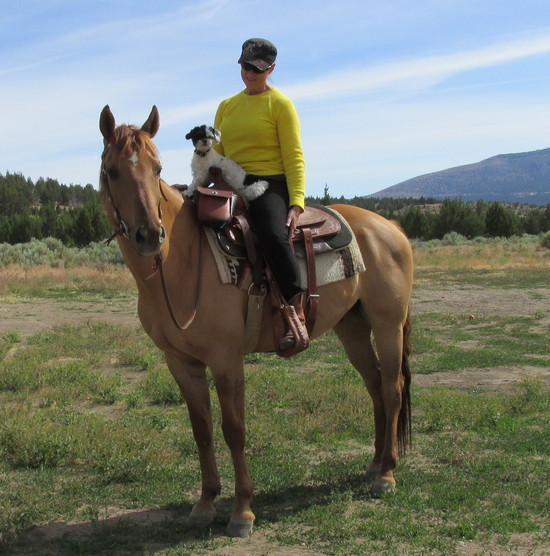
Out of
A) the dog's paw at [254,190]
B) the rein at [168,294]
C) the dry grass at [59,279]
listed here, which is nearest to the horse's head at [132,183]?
the rein at [168,294]

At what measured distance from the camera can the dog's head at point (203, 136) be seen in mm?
4453

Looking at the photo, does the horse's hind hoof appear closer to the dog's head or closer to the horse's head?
the horse's head

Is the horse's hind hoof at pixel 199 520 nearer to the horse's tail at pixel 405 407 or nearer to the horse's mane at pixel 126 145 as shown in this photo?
the horse's tail at pixel 405 407

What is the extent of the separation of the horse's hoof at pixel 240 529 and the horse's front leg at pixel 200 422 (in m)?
0.23

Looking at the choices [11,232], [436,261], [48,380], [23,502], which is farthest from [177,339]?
[11,232]

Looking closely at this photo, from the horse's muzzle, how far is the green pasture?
6.32 feet

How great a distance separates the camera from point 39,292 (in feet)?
69.6

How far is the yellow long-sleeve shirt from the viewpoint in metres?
4.73

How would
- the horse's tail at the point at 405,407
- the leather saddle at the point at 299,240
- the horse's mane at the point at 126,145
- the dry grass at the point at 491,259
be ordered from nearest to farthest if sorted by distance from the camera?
the horse's mane at the point at 126,145 → the leather saddle at the point at 299,240 → the horse's tail at the point at 405,407 → the dry grass at the point at 491,259

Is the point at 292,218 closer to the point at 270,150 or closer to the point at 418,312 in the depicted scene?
the point at 270,150

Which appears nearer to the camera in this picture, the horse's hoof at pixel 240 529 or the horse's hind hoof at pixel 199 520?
the horse's hoof at pixel 240 529

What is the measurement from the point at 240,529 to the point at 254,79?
10.4 ft

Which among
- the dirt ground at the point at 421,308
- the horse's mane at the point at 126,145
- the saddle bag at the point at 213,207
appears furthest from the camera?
the dirt ground at the point at 421,308

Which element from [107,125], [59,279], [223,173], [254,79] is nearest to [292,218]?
[223,173]
